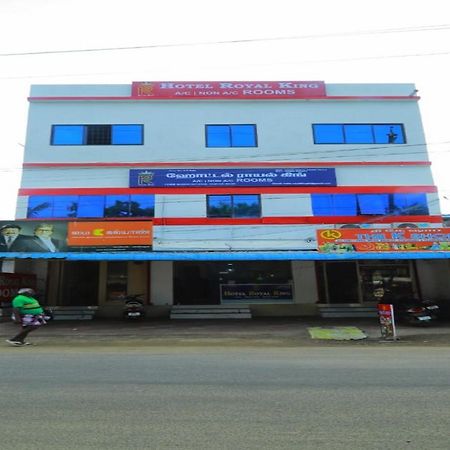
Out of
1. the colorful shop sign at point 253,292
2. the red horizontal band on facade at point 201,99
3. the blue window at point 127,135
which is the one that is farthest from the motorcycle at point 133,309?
the red horizontal band on facade at point 201,99

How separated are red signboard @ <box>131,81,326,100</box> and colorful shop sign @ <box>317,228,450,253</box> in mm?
9134

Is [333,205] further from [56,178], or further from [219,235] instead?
[56,178]

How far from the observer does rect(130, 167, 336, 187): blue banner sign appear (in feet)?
73.5

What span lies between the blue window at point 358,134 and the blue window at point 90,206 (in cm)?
972

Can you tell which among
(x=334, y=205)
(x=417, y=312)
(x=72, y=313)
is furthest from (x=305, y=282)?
(x=72, y=313)

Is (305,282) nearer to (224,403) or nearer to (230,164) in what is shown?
(230,164)

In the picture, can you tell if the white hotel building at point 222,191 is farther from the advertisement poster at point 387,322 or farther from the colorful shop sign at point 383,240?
the advertisement poster at point 387,322

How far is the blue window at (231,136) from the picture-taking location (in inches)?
926

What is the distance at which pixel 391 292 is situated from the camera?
2244 centimetres

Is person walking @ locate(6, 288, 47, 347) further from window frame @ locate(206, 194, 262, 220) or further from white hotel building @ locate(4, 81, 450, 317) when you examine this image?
window frame @ locate(206, 194, 262, 220)

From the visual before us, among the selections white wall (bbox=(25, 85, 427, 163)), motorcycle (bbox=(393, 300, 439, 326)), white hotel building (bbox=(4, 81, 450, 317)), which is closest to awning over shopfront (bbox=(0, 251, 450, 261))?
motorcycle (bbox=(393, 300, 439, 326))

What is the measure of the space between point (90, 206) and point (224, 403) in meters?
17.6

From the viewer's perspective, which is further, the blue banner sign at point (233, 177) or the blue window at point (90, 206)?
the blue banner sign at point (233, 177)

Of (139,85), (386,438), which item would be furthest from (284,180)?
(386,438)
